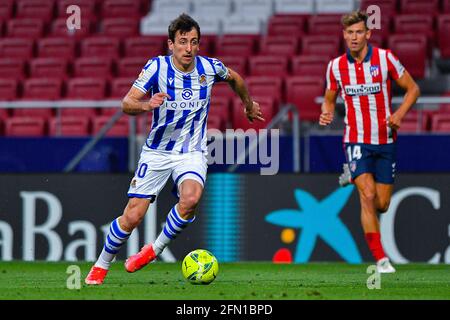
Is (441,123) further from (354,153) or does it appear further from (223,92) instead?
(354,153)

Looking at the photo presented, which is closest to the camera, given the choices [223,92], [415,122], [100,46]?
[415,122]

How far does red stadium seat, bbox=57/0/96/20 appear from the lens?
59.0ft

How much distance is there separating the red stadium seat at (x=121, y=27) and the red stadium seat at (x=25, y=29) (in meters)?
0.94

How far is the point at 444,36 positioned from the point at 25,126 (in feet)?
18.1

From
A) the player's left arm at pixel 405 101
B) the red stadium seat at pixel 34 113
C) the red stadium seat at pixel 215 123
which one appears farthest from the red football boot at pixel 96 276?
the red stadium seat at pixel 34 113

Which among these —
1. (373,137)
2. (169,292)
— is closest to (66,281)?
(169,292)

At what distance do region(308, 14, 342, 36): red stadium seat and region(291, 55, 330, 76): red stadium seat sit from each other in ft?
2.73

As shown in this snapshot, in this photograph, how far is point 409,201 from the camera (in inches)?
452

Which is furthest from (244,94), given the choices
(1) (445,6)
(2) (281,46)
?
(1) (445,6)

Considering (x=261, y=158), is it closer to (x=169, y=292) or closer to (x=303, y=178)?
(x=303, y=178)

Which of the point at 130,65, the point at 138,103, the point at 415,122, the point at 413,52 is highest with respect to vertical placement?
the point at 138,103

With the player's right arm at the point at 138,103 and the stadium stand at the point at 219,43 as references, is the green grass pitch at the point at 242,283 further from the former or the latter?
the stadium stand at the point at 219,43

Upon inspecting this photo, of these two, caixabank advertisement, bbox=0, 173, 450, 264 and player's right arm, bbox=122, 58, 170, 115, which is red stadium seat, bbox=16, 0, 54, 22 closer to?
caixabank advertisement, bbox=0, 173, 450, 264

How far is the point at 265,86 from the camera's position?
1473cm
